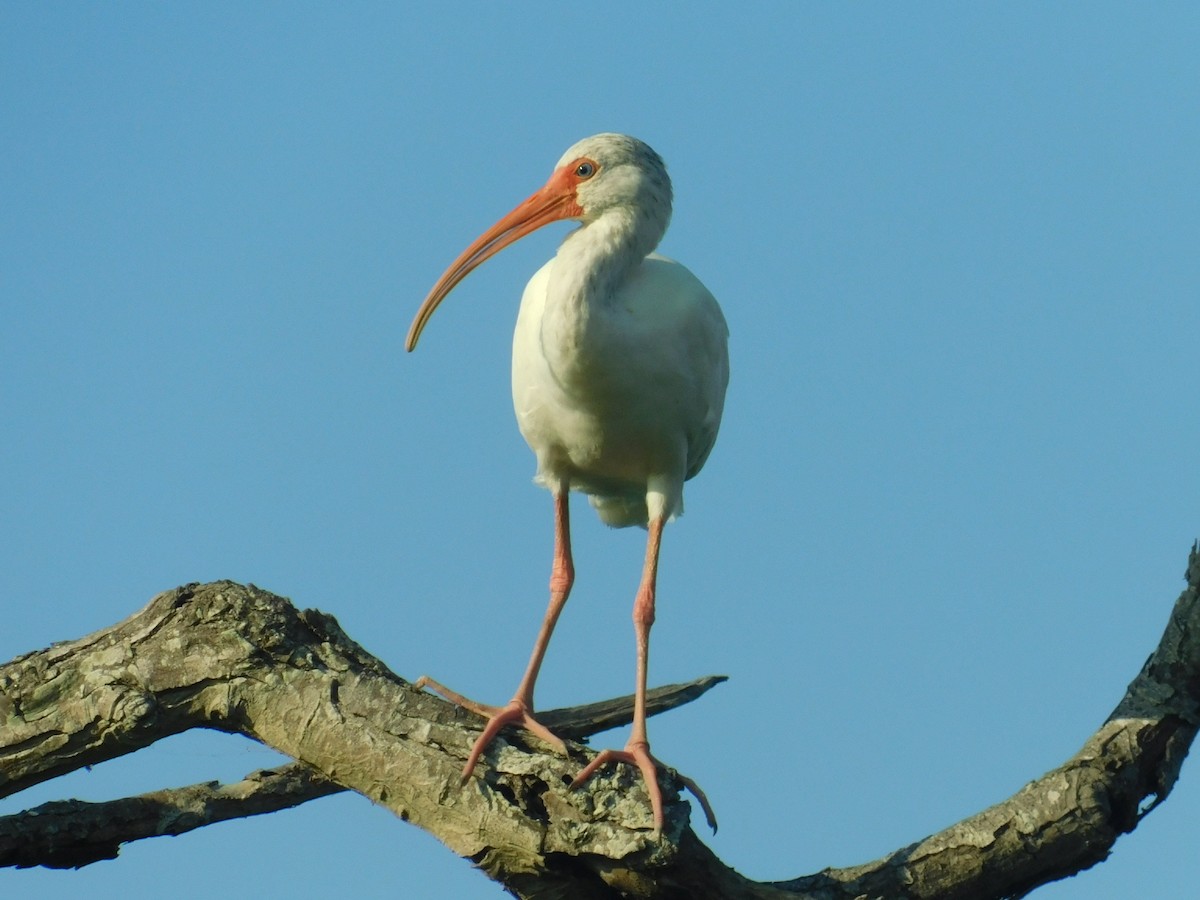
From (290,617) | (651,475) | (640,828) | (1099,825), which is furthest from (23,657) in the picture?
(1099,825)

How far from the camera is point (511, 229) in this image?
281 inches

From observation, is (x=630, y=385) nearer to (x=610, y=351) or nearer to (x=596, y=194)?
(x=610, y=351)

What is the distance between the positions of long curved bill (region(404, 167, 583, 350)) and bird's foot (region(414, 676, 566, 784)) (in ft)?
5.82

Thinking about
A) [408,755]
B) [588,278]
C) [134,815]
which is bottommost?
[408,755]

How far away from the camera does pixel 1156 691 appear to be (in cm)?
523

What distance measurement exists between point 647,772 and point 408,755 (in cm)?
78

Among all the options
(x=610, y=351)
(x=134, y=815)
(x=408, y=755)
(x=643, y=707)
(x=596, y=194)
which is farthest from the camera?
(x=596, y=194)

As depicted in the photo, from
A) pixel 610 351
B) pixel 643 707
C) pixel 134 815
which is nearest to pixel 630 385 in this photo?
Answer: pixel 610 351

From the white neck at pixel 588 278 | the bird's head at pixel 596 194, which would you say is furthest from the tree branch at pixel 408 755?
the bird's head at pixel 596 194

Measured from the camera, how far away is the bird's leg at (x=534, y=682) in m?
4.91

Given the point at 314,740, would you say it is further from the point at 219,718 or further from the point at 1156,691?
the point at 1156,691

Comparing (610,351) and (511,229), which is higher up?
(511,229)

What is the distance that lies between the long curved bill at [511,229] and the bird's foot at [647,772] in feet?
8.02

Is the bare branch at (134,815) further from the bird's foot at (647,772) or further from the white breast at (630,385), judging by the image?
the white breast at (630,385)
